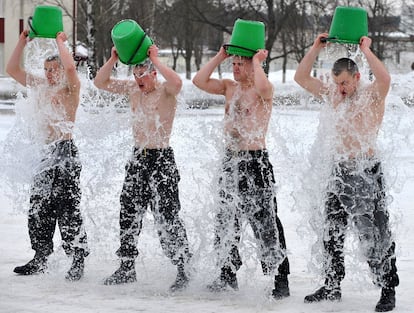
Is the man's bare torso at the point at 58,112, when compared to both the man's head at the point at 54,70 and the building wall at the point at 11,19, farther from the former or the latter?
the building wall at the point at 11,19

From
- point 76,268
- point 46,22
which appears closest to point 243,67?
point 46,22

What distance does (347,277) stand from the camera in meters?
6.35

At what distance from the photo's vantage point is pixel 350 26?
18.2ft

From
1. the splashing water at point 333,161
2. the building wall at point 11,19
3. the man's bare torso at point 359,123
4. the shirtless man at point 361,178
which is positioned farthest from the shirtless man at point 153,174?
the building wall at point 11,19

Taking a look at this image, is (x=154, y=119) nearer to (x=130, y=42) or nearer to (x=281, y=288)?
(x=130, y=42)

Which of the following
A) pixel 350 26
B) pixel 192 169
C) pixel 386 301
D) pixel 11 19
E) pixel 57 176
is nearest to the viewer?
pixel 386 301

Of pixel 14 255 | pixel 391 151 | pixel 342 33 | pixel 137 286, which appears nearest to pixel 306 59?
pixel 342 33

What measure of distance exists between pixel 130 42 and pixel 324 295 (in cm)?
190

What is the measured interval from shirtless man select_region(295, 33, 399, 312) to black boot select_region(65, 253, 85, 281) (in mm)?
1543

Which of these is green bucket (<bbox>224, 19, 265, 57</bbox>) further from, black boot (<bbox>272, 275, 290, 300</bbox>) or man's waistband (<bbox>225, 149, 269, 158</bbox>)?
black boot (<bbox>272, 275, 290, 300</bbox>)

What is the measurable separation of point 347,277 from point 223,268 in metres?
0.92

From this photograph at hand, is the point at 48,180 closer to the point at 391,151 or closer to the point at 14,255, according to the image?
the point at 14,255

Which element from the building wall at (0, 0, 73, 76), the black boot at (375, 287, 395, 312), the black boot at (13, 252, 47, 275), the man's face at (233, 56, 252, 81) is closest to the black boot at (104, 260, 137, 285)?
the black boot at (13, 252, 47, 275)

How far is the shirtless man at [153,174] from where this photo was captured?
6.00 m
